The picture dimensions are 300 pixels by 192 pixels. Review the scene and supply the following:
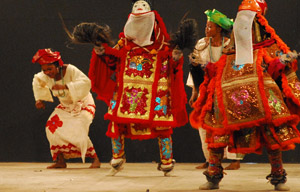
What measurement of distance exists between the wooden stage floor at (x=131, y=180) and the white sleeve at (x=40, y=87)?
0.76 metres

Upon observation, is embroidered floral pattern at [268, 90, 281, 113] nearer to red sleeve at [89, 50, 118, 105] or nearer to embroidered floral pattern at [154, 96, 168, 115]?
embroidered floral pattern at [154, 96, 168, 115]

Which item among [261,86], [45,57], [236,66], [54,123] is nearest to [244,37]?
[236,66]

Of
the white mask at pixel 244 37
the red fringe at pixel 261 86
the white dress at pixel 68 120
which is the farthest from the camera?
the white dress at pixel 68 120

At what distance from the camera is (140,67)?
192 inches

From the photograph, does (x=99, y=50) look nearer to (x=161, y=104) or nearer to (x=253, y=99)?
(x=161, y=104)

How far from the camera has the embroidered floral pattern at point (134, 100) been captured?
4.80 meters

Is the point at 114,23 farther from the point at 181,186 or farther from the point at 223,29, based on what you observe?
the point at 181,186

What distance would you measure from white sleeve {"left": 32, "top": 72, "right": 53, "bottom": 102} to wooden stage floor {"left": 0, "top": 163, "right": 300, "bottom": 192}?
764 mm

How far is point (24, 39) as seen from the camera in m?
6.86

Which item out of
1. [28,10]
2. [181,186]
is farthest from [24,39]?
[181,186]

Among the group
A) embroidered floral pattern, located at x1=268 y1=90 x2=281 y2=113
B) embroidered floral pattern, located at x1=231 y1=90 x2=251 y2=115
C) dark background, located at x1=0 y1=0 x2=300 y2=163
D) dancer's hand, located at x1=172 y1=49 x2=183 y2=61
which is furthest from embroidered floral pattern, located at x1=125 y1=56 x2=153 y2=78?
dark background, located at x1=0 y1=0 x2=300 y2=163

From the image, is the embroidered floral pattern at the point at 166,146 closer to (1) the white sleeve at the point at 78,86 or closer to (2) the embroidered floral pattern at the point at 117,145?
(2) the embroidered floral pattern at the point at 117,145

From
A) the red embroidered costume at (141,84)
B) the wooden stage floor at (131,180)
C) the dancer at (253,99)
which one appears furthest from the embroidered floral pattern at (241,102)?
the red embroidered costume at (141,84)

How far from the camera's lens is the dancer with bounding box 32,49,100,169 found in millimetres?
5770
